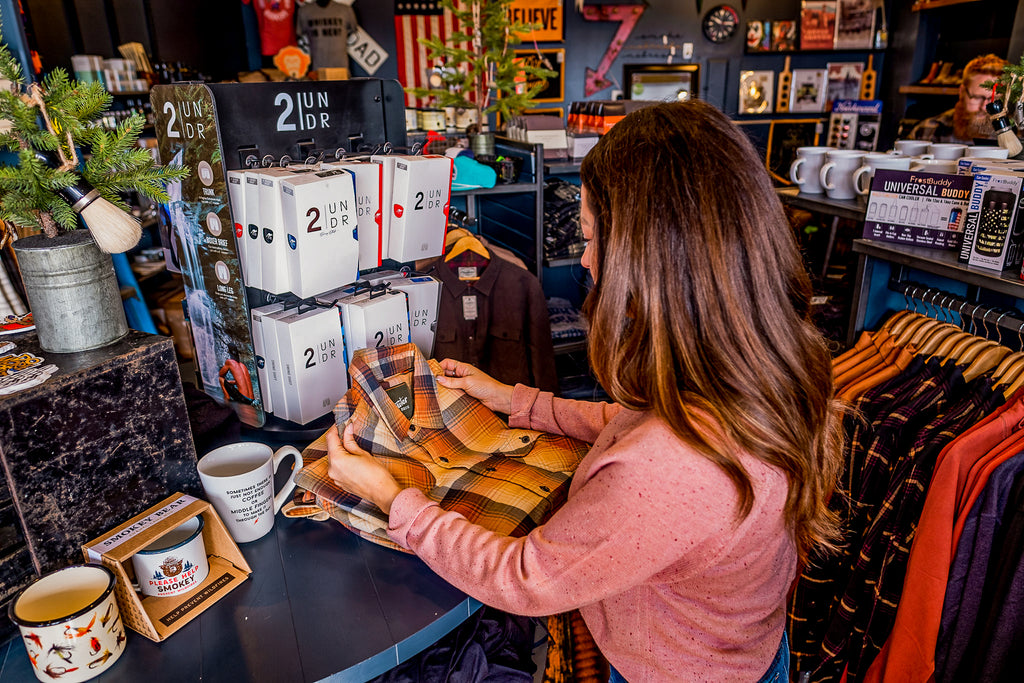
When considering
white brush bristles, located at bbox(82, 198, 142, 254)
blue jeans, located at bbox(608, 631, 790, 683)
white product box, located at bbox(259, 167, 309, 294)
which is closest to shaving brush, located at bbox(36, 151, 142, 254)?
white brush bristles, located at bbox(82, 198, 142, 254)

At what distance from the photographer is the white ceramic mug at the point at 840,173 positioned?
7.72 feet

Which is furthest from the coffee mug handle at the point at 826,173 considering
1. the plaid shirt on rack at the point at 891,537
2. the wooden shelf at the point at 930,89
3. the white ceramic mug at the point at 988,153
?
the wooden shelf at the point at 930,89

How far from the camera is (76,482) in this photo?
3.88ft

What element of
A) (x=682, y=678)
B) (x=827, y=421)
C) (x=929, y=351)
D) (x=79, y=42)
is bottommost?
(x=682, y=678)

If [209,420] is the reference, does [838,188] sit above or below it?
above

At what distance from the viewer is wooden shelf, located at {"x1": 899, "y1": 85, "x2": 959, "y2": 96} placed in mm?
5481

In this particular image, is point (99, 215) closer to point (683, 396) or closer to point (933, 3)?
point (683, 396)

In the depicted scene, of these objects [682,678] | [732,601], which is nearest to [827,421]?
[732,601]

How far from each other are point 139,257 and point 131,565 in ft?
10.6

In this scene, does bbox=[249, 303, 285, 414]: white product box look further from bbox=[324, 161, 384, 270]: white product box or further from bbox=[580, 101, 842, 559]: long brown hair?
bbox=[580, 101, 842, 559]: long brown hair

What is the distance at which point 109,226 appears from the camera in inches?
46.6

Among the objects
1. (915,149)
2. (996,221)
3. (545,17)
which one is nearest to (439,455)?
(996,221)

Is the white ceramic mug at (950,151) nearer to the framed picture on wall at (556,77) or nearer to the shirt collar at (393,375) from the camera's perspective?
the shirt collar at (393,375)

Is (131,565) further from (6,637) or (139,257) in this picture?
(139,257)
